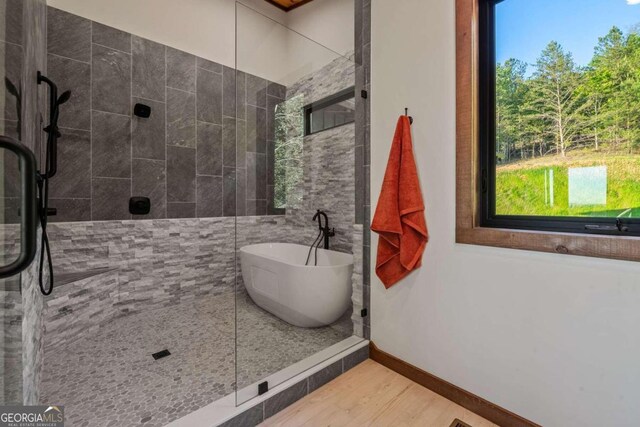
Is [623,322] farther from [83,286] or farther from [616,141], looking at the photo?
[83,286]

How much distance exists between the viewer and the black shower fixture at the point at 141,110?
273 cm

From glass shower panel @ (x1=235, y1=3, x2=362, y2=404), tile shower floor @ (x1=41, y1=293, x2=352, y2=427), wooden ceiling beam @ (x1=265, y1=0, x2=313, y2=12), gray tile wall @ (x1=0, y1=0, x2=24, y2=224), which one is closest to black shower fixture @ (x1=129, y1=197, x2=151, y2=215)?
tile shower floor @ (x1=41, y1=293, x2=352, y2=427)

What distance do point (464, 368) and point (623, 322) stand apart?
0.74m

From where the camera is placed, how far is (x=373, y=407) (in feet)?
5.29

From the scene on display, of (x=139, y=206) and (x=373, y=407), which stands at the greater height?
(x=139, y=206)

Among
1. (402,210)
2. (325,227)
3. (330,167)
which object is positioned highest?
(330,167)

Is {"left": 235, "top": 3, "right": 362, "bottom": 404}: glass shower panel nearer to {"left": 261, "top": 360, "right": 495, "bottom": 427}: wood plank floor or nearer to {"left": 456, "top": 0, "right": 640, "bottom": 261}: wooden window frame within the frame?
{"left": 261, "top": 360, "right": 495, "bottom": 427}: wood plank floor

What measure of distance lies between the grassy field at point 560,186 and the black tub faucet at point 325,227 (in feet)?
3.89

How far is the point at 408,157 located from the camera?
1.78 meters

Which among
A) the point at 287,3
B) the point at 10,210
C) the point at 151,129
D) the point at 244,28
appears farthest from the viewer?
the point at 287,3

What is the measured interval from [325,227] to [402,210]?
2.48 feet

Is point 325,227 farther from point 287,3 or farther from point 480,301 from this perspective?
point 287,3

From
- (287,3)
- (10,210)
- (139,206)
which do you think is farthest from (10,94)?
(287,3)

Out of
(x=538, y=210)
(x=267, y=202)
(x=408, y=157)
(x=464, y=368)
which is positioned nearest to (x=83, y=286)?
(x=267, y=202)
